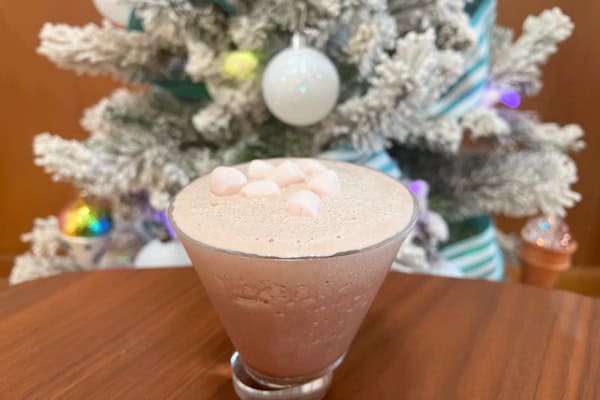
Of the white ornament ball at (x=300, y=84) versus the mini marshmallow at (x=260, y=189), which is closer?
the mini marshmallow at (x=260, y=189)

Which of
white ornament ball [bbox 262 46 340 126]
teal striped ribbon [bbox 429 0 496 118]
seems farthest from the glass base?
teal striped ribbon [bbox 429 0 496 118]

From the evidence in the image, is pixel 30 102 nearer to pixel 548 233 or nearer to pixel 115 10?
pixel 115 10

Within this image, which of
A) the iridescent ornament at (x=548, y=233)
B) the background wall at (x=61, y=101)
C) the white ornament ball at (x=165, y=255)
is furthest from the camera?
the background wall at (x=61, y=101)

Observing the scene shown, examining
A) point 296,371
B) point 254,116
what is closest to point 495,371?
point 296,371

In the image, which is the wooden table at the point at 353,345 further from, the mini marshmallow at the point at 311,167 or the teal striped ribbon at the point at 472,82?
the teal striped ribbon at the point at 472,82

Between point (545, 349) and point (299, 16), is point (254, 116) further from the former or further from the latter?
point (545, 349)

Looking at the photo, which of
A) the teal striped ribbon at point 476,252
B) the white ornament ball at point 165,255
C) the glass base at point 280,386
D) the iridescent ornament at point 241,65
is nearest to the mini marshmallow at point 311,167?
the glass base at point 280,386

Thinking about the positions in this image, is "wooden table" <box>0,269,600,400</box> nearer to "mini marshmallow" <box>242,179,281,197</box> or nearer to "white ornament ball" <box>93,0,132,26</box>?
"mini marshmallow" <box>242,179,281,197</box>
